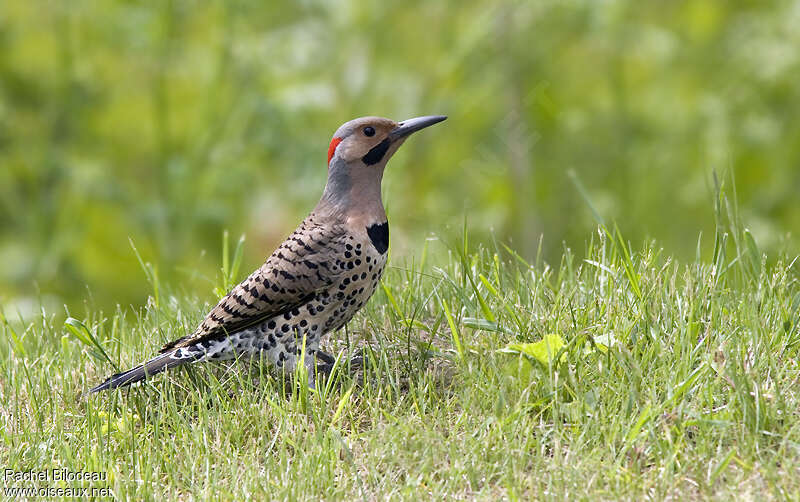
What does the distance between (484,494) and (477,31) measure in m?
6.08

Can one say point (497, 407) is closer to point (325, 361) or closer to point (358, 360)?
point (358, 360)

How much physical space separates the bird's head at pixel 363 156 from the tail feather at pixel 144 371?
1.08 meters

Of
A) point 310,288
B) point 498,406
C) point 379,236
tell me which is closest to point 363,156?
point 379,236

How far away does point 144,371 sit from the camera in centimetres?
445

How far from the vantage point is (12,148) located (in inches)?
401

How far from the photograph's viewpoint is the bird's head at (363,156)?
4754mm

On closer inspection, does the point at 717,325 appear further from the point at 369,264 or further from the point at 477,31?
the point at 477,31

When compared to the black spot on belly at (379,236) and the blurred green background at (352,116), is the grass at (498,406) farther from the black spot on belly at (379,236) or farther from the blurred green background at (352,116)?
the blurred green background at (352,116)

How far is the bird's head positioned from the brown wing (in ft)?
0.73

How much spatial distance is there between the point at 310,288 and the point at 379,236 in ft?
1.40

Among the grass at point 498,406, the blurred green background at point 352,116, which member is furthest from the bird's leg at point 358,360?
the blurred green background at point 352,116

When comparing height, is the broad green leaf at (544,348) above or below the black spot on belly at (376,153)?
below

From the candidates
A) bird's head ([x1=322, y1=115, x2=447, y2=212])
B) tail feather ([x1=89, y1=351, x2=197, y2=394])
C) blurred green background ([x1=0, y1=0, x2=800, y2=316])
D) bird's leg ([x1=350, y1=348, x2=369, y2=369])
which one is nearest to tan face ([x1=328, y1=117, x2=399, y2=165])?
bird's head ([x1=322, y1=115, x2=447, y2=212])

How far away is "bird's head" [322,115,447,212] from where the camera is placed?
Answer: 475cm
